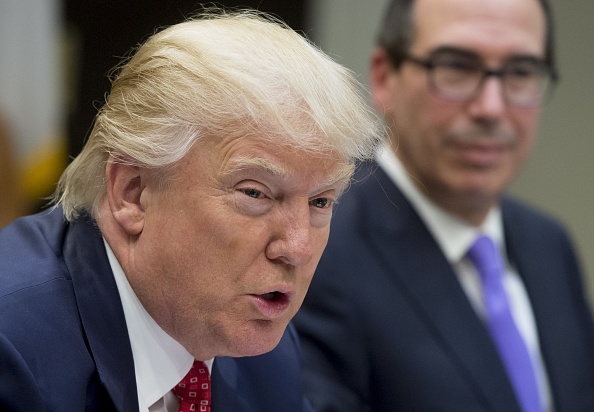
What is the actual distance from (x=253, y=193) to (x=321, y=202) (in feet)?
0.40

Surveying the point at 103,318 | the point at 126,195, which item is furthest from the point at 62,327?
the point at 126,195

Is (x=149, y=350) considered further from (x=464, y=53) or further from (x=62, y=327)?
(x=464, y=53)

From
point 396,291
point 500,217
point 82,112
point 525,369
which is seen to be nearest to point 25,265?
point 396,291

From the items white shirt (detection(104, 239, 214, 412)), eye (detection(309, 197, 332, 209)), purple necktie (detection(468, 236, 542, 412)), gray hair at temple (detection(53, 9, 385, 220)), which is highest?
gray hair at temple (detection(53, 9, 385, 220))

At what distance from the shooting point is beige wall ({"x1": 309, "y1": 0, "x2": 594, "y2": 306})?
13.7 ft

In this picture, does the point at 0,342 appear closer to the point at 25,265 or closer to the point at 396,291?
the point at 25,265

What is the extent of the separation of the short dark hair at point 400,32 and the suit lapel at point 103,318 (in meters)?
1.17

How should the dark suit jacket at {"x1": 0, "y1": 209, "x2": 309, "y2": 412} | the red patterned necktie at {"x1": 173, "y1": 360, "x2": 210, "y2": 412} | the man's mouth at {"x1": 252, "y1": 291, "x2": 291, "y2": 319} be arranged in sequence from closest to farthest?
1. the dark suit jacket at {"x1": 0, "y1": 209, "x2": 309, "y2": 412}
2. the man's mouth at {"x1": 252, "y1": 291, "x2": 291, "y2": 319}
3. the red patterned necktie at {"x1": 173, "y1": 360, "x2": 210, "y2": 412}

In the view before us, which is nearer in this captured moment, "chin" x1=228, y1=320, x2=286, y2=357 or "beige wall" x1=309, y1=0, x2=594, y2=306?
"chin" x1=228, y1=320, x2=286, y2=357

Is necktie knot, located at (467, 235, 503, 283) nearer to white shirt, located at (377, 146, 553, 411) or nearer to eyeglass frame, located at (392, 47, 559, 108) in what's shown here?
white shirt, located at (377, 146, 553, 411)

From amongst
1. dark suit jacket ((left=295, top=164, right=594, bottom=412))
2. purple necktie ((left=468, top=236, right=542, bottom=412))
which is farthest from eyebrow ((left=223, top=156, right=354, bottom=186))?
purple necktie ((left=468, top=236, right=542, bottom=412))

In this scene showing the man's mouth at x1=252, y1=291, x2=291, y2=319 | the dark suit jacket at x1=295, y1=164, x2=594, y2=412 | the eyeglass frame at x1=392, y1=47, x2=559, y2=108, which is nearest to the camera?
the man's mouth at x1=252, y1=291, x2=291, y2=319

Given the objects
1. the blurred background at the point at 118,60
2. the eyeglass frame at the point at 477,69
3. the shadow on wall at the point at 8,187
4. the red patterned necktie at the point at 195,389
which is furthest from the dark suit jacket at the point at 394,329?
the blurred background at the point at 118,60

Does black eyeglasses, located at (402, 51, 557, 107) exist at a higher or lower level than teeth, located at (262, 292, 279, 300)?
higher
